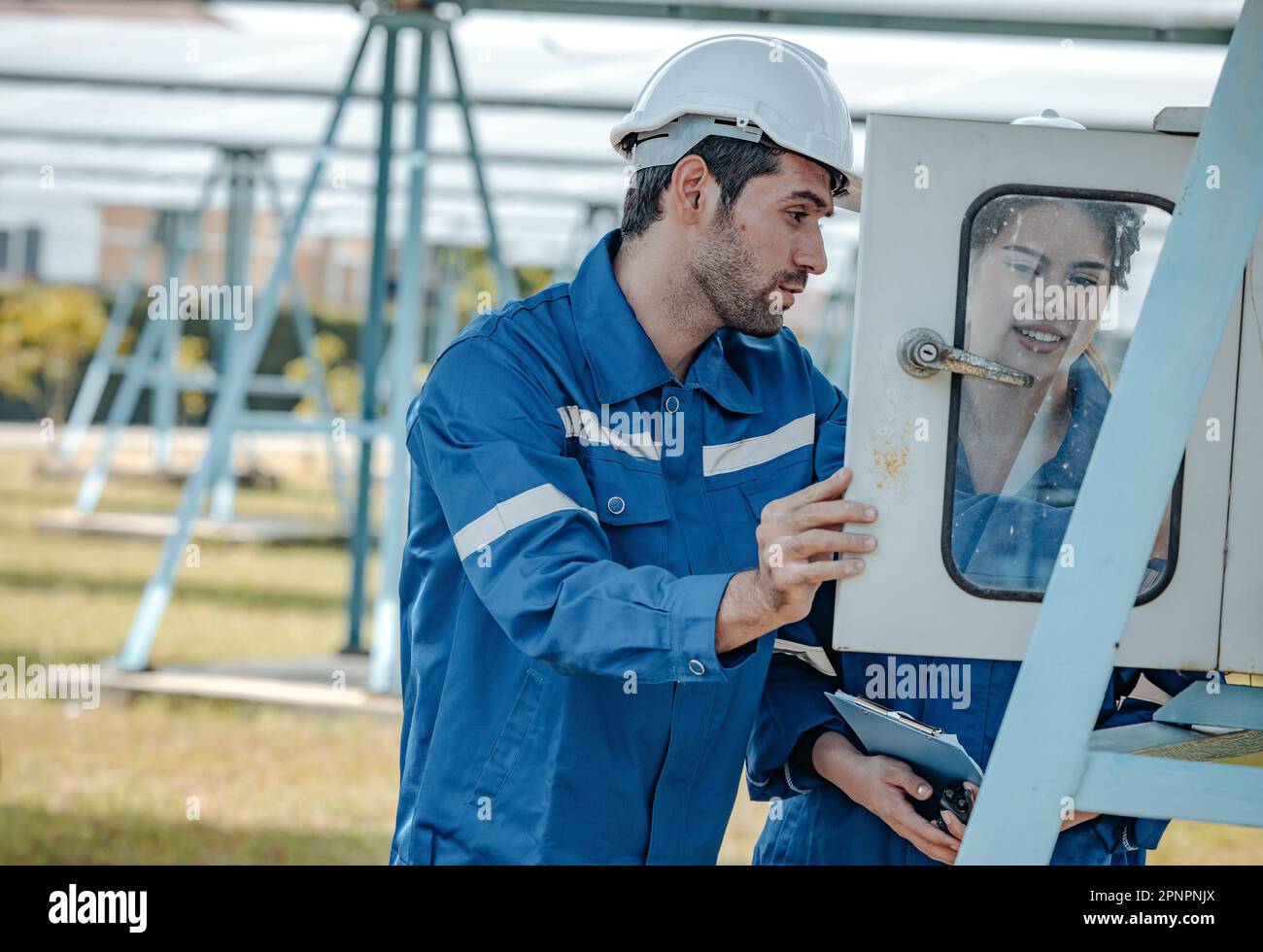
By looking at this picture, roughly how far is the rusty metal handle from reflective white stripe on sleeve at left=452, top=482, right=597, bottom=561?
1.37 feet

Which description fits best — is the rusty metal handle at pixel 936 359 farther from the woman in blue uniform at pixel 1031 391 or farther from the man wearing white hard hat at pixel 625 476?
the man wearing white hard hat at pixel 625 476

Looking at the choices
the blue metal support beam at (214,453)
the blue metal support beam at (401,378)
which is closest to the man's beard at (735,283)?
the blue metal support beam at (401,378)

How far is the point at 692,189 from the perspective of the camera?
205 cm

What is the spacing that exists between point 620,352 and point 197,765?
360 centimetres

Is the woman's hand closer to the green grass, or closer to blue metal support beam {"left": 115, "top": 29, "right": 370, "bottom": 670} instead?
the green grass

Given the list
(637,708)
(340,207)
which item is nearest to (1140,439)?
(637,708)

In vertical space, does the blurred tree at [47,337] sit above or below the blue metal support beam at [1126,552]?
above

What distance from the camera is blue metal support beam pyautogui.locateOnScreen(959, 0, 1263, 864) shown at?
138cm

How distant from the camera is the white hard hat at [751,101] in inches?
77.7

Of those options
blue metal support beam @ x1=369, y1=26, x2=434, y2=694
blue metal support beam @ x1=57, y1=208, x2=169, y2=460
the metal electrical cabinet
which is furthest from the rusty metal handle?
blue metal support beam @ x1=57, y1=208, x2=169, y2=460

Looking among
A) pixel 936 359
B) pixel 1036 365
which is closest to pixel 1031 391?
pixel 1036 365

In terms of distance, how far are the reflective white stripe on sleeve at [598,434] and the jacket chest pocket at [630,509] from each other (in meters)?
0.02

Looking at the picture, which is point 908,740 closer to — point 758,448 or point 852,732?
point 852,732

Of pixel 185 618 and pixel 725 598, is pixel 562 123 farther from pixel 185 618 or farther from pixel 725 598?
pixel 725 598
